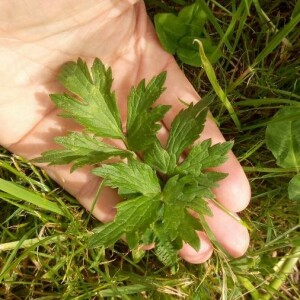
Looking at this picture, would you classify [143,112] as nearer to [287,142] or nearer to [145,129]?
[145,129]

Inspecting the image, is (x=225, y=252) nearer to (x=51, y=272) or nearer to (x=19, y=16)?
(x=51, y=272)

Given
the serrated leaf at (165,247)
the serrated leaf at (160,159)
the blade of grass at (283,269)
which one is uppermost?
the serrated leaf at (160,159)

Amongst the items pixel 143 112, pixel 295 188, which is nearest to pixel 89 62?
pixel 143 112

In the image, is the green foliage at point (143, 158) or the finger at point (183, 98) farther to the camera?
the finger at point (183, 98)

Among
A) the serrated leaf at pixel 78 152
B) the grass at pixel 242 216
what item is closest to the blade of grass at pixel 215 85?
the grass at pixel 242 216

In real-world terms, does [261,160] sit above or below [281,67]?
below

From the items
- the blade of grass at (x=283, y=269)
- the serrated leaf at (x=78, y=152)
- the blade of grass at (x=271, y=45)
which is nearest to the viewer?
the blade of grass at (x=271, y=45)

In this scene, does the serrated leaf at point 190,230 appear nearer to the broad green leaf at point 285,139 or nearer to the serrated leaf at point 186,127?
the serrated leaf at point 186,127

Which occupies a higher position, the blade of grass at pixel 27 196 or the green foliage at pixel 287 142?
the blade of grass at pixel 27 196

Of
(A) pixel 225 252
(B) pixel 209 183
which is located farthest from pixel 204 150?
(A) pixel 225 252
